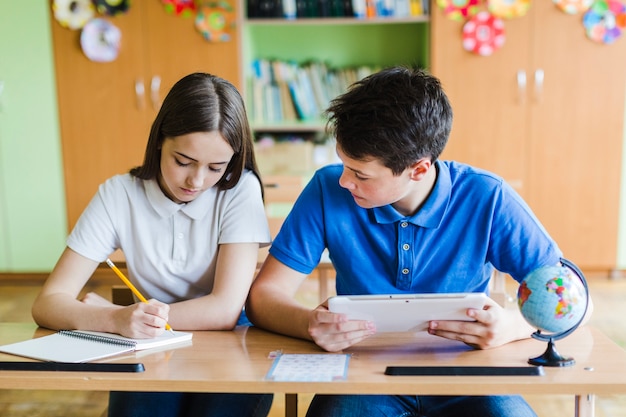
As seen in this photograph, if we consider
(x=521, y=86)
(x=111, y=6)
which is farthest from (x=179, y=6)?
(x=521, y=86)

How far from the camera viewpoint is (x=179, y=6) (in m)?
4.02

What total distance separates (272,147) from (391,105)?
296 cm

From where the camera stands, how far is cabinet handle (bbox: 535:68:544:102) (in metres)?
3.98

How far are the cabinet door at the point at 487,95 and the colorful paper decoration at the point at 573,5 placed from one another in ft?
0.62

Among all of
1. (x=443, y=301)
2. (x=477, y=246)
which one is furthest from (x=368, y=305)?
(x=477, y=246)

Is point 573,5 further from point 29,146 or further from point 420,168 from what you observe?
point 29,146

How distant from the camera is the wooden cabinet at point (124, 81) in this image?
406cm

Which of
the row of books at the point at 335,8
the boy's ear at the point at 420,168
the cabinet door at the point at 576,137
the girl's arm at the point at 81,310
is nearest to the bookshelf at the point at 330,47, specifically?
the row of books at the point at 335,8

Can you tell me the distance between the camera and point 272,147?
4.29 metres

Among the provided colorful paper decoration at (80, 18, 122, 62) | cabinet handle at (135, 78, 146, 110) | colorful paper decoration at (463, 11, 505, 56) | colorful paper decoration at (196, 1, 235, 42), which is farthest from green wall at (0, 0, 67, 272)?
colorful paper decoration at (463, 11, 505, 56)

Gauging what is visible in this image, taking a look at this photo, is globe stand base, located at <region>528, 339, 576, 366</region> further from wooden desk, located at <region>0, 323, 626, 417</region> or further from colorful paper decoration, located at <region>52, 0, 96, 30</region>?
colorful paper decoration, located at <region>52, 0, 96, 30</region>

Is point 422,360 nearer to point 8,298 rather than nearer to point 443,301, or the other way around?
point 443,301

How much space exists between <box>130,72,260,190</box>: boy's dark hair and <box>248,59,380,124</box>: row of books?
2.65 metres

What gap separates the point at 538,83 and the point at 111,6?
2.52m
